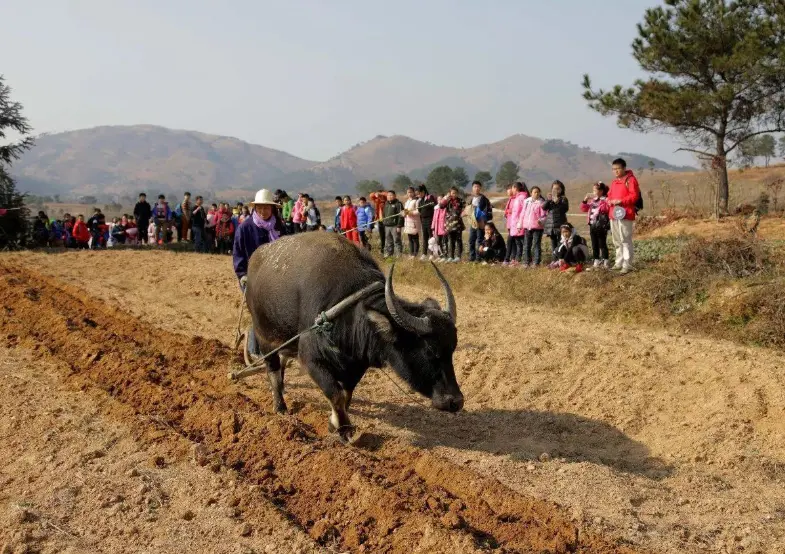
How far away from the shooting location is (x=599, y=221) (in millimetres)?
12781

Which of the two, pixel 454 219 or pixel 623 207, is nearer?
pixel 623 207

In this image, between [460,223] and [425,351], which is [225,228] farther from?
[425,351]

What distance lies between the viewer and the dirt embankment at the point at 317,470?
491cm

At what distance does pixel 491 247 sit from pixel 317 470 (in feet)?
32.2

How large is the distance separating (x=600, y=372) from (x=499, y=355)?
4.51 feet

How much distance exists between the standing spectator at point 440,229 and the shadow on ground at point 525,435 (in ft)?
25.9

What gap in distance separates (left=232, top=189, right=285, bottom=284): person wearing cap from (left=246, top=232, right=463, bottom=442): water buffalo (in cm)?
Answer: 77

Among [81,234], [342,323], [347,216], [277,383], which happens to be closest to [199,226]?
[81,234]

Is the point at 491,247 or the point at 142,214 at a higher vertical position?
the point at 142,214

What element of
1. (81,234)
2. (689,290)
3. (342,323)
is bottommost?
(689,290)

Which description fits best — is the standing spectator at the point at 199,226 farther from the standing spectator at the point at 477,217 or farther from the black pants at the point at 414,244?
the standing spectator at the point at 477,217

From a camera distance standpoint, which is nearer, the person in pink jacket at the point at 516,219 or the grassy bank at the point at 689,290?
the grassy bank at the point at 689,290

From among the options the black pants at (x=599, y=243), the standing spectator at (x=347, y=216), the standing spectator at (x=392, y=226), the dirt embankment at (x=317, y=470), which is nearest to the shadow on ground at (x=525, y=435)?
the dirt embankment at (x=317, y=470)

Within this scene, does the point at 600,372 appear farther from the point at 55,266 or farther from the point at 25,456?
the point at 55,266
